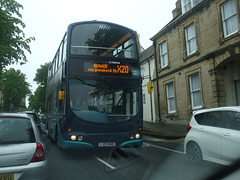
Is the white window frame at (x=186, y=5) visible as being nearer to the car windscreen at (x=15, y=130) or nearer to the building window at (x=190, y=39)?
the building window at (x=190, y=39)

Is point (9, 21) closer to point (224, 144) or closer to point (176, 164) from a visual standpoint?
point (176, 164)

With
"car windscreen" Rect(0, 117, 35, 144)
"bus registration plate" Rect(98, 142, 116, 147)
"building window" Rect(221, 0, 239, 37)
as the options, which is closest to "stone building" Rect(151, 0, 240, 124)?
"building window" Rect(221, 0, 239, 37)

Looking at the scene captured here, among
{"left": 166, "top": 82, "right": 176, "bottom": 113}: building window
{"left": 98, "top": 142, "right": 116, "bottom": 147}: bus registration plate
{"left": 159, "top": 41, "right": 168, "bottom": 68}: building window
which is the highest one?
{"left": 159, "top": 41, "right": 168, "bottom": 68}: building window

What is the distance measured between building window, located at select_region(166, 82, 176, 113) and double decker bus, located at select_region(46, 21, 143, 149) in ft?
36.6

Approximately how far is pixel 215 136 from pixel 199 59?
34.9 feet

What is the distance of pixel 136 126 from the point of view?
7.37 meters

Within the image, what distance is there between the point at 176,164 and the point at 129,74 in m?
3.28

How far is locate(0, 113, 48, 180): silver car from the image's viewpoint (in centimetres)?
345

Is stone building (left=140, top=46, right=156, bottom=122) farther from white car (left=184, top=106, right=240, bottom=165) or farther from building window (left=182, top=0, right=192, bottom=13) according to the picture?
white car (left=184, top=106, right=240, bottom=165)

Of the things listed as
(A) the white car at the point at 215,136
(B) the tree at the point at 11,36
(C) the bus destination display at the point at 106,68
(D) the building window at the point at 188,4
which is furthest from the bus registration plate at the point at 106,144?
(D) the building window at the point at 188,4

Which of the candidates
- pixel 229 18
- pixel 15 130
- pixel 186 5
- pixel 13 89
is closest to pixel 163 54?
pixel 186 5

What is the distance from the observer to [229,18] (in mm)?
12977

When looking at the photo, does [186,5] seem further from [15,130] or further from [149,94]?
[15,130]

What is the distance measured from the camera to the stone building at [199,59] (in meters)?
13.2
